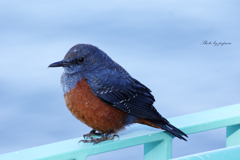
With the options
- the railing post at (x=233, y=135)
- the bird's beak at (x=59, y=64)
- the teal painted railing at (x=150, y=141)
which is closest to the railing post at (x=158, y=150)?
the teal painted railing at (x=150, y=141)

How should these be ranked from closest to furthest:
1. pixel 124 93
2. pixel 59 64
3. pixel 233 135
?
pixel 59 64, pixel 124 93, pixel 233 135

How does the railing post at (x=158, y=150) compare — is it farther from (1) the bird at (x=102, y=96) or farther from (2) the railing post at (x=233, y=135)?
(2) the railing post at (x=233, y=135)

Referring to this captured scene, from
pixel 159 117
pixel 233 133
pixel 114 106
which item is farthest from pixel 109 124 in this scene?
pixel 233 133

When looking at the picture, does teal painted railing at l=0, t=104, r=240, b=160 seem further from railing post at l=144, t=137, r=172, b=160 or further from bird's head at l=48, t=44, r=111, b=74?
bird's head at l=48, t=44, r=111, b=74

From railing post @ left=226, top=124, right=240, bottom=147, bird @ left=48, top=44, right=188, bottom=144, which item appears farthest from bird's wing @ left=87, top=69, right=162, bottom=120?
railing post @ left=226, top=124, right=240, bottom=147

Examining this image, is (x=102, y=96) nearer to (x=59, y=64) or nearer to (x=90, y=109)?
(x=90, y=109)

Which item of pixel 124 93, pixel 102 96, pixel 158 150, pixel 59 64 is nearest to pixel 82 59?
pixel 59 64
